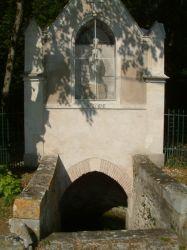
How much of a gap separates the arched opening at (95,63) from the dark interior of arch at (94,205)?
2.93 m

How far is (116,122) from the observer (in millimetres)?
11523

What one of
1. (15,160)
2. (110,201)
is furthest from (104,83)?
(110,201)

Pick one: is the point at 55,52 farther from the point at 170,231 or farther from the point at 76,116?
the point at 170,231

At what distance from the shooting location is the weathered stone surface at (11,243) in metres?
6.33

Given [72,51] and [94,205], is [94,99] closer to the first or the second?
[72,51]

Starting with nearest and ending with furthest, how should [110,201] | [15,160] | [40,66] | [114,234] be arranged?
1. [114,234]
2. [40,66]
3. [15,160]
4. [110,201]

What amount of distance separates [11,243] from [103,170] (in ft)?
17.8

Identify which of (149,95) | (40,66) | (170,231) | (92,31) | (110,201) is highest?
(92,31)

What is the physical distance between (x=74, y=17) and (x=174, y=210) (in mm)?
6323

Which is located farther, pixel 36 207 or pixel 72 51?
pixel 72 51

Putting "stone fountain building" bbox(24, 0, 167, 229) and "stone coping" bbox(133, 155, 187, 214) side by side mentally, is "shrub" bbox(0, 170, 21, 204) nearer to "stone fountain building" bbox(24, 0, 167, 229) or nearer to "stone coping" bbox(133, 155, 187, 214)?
"stone fountain building" bbox(24, 0, 167, 229)

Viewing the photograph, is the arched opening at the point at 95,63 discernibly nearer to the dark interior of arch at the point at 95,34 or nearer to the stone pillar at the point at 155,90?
the dark interior of arch at the point at 95,34

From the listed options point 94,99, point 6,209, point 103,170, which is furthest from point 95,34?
point 6,209

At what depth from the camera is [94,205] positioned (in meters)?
14.9
